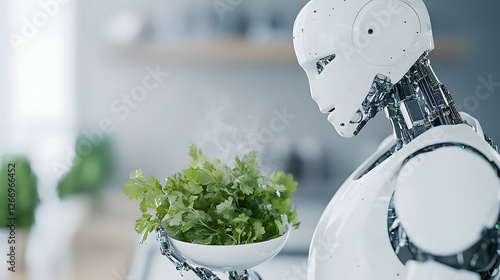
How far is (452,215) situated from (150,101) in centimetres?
168

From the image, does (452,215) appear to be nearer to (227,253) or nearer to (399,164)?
(399,164)

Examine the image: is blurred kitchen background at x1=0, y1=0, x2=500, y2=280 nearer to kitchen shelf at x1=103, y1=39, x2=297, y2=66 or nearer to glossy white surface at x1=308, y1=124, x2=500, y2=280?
kitchen shelf at x1=103, y1=39, x2=297, y2=66

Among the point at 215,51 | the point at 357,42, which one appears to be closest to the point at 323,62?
the point at 357,42

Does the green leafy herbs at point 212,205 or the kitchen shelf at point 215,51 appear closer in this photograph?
the green leafy herbs at point 212,205

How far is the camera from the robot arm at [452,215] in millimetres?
472

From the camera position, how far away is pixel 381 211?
513mm

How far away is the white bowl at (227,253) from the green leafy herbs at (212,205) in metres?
0.01

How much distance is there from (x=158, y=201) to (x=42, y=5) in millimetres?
1840

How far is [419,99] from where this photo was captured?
0.55m

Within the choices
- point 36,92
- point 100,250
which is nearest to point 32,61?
point 36,92

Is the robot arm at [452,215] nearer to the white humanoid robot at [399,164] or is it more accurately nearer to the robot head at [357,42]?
the white humanoid robot at [399,164]

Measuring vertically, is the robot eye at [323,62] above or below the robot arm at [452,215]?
above

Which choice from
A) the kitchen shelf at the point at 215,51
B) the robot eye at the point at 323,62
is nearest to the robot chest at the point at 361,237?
the robot eye at the point at 323,62

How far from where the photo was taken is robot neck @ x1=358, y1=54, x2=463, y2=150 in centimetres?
55
